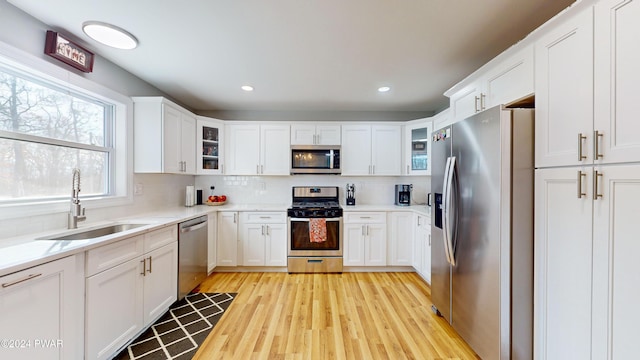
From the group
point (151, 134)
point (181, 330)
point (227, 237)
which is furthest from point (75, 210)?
point (227, 237)

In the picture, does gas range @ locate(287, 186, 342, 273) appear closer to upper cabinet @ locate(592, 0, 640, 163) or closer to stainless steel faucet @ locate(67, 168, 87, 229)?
stainless steel faucet @ locate(67, 168, 87, 229)

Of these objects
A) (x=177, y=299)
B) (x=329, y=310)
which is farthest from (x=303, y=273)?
(x=177, y=299)

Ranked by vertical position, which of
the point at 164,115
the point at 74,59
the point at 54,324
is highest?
the point at 74,59

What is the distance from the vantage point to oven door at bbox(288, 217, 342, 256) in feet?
10.8

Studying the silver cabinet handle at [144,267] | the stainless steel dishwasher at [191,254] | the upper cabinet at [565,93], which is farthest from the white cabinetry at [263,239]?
the upper cabinet at [565,93]

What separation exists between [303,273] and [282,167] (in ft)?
5.20

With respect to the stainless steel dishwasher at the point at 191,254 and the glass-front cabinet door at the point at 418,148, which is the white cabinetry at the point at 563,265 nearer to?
the glass-front cabinet door at the point at 418,148

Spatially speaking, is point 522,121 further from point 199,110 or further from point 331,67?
point 199,110

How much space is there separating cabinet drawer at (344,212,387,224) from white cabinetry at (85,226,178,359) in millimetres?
2135

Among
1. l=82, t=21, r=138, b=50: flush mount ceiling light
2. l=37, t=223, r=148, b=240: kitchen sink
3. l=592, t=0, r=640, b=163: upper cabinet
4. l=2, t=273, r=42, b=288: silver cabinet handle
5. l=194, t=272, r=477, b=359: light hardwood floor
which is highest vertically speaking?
l=82, t=21, r=138, b=50: flush mount ceiling light

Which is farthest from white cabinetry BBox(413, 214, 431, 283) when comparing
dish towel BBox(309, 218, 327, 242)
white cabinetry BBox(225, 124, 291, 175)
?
white cabinetry BBox(225, 124, 291, 175)

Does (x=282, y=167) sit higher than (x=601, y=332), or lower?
higher

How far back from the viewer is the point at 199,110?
397 centimetres

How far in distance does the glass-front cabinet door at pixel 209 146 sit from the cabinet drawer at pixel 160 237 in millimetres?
1281
